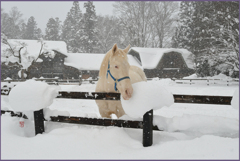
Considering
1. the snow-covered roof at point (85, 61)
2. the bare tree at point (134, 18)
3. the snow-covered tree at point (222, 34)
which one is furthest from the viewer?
the bare tree at point (134, 18)

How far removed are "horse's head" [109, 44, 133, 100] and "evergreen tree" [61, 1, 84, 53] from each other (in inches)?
1250

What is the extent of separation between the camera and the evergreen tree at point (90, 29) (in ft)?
106

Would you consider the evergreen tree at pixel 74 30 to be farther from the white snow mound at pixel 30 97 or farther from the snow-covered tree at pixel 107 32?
the white snow mound at pixel 30 97

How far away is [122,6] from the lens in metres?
26.2

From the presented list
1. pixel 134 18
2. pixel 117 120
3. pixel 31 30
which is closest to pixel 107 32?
pixel 134 18

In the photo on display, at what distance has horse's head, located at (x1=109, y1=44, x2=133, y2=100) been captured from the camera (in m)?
2.29

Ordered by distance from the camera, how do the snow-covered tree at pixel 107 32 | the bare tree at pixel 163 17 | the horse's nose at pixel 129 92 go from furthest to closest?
the snow-covered tree at pixel 107 32
the bare tree at pixel 163 17
the horse's nose at pixel 129 92

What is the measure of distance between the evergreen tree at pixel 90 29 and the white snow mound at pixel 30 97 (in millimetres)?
30536

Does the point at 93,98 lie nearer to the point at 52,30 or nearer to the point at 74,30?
the point at 74,30

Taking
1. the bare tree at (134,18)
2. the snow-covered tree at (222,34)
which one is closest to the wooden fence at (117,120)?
the snow-covered tree at (222,34)

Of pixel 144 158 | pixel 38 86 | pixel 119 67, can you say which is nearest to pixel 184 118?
pixel 144 158

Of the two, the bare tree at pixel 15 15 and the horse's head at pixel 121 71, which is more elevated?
the bare tree at pixel 15 15

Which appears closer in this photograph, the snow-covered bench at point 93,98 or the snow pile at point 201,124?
the snow pile at point 201,124

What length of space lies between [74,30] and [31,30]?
44.0 ft
